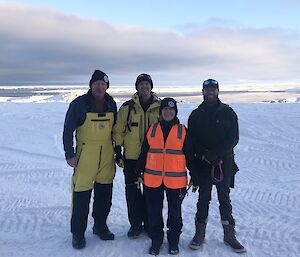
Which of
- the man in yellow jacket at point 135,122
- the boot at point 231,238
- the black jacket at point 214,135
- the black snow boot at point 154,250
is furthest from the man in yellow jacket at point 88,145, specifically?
the boot at point 231,238

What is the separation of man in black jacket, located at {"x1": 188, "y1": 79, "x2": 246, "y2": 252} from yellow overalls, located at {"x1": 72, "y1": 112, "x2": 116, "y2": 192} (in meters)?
0.92

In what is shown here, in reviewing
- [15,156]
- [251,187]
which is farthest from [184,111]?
[251,187]

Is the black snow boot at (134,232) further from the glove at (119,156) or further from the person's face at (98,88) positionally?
the person's face at (98,88)

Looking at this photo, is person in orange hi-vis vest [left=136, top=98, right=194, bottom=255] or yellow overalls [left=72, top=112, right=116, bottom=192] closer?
person in orange hi-vis vest [left=136, top=98, right=194, bottom=255]

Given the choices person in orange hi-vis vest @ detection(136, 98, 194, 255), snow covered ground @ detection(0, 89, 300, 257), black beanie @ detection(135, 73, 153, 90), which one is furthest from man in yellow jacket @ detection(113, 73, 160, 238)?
snow covered ground @ detection(0, 89, 300, 257)

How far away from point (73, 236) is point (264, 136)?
26.8ft

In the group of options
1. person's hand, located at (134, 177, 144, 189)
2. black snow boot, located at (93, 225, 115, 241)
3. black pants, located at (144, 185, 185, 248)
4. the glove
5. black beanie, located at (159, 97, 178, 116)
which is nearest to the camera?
black beanie, located at (159, 97, 178, 116)

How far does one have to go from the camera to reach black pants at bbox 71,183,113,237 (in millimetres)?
4219

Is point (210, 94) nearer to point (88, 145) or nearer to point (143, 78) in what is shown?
point (143, 78)

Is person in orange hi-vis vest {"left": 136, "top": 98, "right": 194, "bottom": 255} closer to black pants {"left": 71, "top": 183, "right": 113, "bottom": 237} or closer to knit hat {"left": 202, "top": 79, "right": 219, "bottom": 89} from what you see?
knit hat {"left": 202, "top": 79, "right": 219, "bottom": 89}

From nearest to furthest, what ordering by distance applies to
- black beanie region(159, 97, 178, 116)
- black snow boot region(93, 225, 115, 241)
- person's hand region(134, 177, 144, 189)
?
1. black beanie region(159, 97, 178, 116)
2. person's hand region(134, 177, 144, 189)
3. black snow boot region(93, 225, 115, 241)

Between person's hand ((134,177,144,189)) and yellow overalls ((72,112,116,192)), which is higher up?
yellow overalls ((72,112,116,192))

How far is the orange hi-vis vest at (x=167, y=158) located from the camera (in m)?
3.91

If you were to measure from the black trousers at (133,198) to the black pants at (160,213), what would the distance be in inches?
11.8
